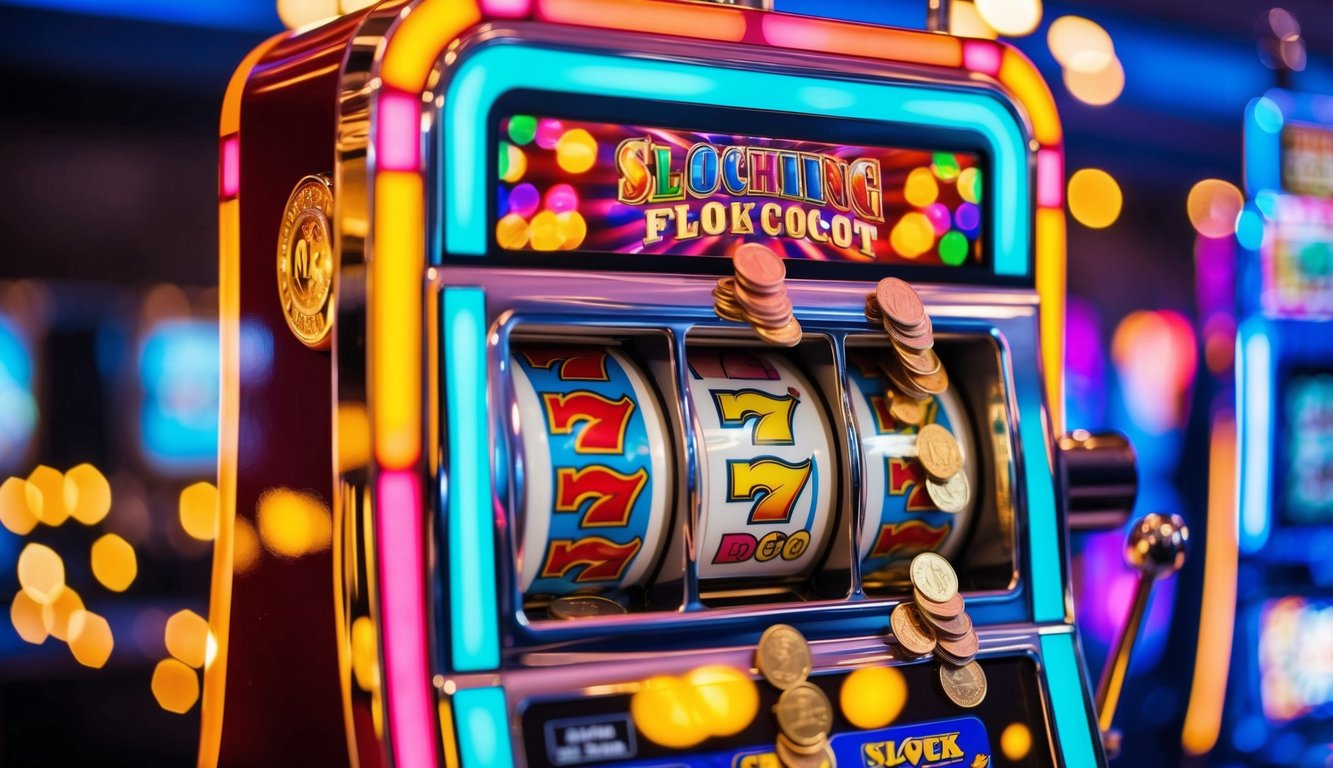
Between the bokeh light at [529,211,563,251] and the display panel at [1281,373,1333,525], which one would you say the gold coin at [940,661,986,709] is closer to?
the bokeh light at [529,211,563,251]

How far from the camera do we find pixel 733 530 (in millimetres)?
1742

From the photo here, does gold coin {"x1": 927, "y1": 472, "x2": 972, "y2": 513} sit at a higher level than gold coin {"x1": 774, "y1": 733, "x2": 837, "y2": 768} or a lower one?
higher

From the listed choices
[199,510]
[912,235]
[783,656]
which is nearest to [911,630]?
[783,656]

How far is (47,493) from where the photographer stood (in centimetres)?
224

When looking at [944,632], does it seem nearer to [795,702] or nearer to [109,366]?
[795,702]

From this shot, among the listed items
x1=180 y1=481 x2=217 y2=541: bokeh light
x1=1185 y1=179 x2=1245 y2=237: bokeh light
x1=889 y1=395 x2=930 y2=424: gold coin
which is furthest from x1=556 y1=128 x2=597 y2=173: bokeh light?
x1=1185 y1=179 x2=1245 y2=237: bokeh light

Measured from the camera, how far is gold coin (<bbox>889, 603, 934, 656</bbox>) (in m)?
1.73

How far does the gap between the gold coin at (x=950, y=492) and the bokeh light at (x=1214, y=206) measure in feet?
8.56

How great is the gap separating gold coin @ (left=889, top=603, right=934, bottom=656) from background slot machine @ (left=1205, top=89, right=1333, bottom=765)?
2686 millimetres

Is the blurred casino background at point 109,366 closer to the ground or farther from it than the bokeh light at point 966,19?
closer to the ground

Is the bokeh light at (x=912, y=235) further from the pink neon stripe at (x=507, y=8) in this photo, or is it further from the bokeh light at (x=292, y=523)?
the bokeh light at (x=292, y=523)

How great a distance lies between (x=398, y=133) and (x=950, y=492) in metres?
0.85

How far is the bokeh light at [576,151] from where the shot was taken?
5.22 feet

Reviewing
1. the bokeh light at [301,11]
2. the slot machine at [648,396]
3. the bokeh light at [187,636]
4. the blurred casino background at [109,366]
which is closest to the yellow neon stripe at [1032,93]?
the slot machine at [648,396]
